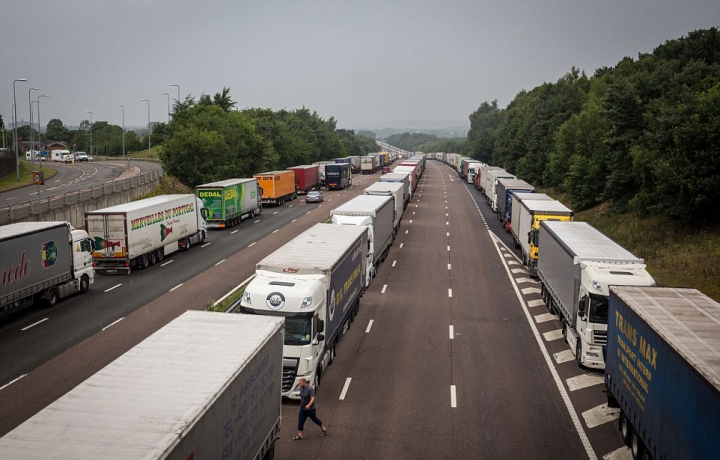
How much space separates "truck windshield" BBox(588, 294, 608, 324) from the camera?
19.6 metres

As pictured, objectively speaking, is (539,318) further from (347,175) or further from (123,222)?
(347,175)

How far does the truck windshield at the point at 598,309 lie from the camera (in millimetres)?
19641

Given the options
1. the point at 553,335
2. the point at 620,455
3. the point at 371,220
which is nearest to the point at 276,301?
the point at 620,455

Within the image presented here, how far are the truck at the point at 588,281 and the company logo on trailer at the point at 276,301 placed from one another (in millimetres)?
9273

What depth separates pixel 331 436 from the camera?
15.8 meters

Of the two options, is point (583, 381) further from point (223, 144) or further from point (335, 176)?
point (335, 176)

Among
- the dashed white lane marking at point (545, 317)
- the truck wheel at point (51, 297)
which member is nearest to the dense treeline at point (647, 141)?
the dashed white lane marking at point (545, 317)

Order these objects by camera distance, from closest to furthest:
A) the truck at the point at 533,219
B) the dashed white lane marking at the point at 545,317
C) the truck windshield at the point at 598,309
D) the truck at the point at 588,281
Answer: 1. the truck windshield at the point at 598,309
2. the truck at the point at 588,281
3. the dashed white lane marking at the point at 545,317
4. the truck at the point at 533,219

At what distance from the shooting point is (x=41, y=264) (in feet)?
88.5

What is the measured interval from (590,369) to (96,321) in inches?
766

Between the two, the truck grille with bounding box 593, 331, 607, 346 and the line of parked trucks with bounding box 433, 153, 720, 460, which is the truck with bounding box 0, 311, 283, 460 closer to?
the line of parked trucks with bounding box 433, 153, 720, 460

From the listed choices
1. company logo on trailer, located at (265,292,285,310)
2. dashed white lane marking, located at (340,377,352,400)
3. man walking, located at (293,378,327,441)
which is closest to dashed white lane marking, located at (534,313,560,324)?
dashed white lane marking, located at (340,377,352,400)

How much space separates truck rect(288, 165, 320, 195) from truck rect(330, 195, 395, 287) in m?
42.2

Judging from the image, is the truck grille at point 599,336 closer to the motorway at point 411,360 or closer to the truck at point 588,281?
the truck at point 588,281
